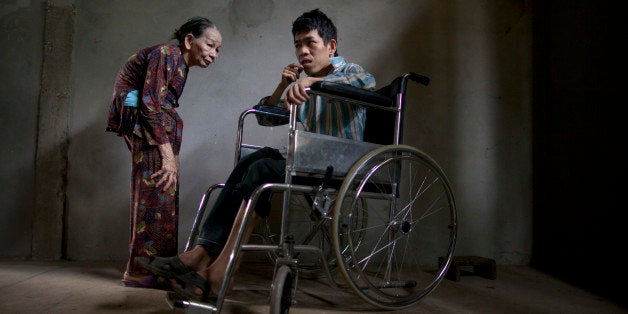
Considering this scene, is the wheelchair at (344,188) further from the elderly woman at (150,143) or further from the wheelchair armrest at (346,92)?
the elderly woman at (150,143)

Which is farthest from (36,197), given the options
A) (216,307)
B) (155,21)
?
(216,307)

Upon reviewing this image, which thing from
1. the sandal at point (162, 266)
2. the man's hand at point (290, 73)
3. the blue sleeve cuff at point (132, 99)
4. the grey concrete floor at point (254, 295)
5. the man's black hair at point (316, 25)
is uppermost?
the man's black hair at point (316, 25)

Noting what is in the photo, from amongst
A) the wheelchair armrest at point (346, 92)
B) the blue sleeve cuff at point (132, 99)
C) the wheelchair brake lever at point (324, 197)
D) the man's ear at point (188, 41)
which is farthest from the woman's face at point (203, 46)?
the wheelchair brake lever at point (324, 197)

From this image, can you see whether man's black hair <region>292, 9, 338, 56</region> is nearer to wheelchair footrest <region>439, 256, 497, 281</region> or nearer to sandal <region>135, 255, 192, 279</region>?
sandal <region>135, 255, 192, 279</region>

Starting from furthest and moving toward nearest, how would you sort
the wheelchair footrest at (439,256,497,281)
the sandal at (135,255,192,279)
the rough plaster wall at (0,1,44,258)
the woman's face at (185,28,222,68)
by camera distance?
1. the rough plaster wall at (0,1,44,258)
2. the wheelchair footrest at (439,256,497,281)
3. the woman's face at (185,28,222,68)
4. the sandal at (135,255,192,279)

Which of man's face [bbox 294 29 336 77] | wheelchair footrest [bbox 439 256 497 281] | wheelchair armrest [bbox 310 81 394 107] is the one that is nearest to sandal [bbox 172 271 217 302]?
wheelchair armrest [bbox 310 81 394 107]

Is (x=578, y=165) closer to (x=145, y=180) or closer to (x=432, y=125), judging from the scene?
(x=432, y=125)

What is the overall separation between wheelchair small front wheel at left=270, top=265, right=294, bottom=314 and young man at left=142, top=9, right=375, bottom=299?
0.63 feet

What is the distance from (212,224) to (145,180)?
20.1 inches

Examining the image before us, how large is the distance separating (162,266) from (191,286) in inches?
4.5

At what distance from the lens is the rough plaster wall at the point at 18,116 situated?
2285 millimetres

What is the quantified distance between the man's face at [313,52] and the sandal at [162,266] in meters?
0.93

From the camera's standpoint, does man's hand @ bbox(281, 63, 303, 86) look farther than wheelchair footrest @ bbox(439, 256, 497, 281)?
No

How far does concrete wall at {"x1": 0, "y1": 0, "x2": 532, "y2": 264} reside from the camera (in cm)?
231
